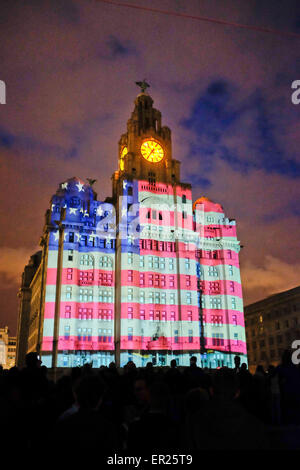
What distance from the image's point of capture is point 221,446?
18.4 feet

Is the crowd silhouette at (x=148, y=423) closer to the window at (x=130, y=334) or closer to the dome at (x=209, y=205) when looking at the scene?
the window at (x=130, y=334)

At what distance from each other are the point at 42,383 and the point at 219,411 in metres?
8.39

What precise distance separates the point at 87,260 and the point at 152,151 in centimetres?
3339

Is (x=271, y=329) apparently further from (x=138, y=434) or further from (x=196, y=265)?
(x=138, y=434)

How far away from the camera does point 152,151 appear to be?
10138 centimetres

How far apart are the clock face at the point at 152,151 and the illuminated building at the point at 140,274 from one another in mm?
271

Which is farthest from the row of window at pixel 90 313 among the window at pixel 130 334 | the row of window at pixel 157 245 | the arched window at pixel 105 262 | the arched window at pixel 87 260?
the row of window at pixel 157 245

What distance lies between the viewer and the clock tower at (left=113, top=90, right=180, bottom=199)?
9706cm

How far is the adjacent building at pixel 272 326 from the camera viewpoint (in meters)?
97.2

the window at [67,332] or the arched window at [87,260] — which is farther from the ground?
the arched window at [87,260]

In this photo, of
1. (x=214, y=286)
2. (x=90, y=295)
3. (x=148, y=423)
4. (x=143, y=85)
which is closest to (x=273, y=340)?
(x=214, y=286)

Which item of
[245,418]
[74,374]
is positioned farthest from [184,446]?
[74,374]

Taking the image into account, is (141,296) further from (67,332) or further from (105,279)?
(67,332)
